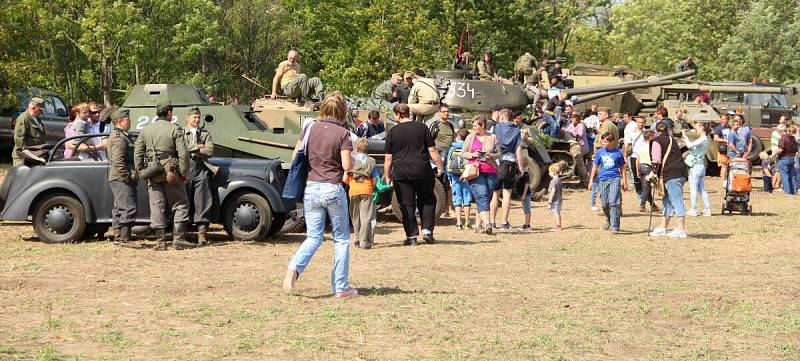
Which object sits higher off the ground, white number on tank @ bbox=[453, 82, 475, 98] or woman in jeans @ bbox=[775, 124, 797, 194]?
white number on tank @ bbox=[453, 82, 475, 98]

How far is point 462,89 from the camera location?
25125mm

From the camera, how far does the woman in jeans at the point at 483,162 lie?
15.7m

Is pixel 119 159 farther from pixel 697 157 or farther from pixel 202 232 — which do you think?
pixel 697 157

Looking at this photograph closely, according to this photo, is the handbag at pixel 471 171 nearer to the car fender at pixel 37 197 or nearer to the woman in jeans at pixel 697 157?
the woman in jeans at pixel 697 157

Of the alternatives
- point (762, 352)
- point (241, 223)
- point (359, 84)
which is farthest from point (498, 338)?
point (359, 84)

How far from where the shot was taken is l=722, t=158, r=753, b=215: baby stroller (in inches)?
765

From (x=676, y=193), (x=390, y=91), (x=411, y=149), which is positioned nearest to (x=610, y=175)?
(x=676, y=193)

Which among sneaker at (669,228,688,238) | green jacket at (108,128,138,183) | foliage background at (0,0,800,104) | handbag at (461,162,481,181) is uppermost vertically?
foliage background at (0,0,800,104)

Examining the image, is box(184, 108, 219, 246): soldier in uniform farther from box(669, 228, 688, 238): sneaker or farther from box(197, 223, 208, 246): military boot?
box(669, 228, 688, 238): sneaker

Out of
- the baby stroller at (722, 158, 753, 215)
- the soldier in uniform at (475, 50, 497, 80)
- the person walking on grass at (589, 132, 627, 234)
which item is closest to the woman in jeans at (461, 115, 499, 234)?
the person walking on grass at (589, 132, 627, 234)

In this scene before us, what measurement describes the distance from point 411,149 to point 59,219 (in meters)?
4.17

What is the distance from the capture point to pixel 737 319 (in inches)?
391

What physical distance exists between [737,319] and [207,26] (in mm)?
26416

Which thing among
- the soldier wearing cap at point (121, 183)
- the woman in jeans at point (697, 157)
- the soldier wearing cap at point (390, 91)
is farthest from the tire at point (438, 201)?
the soldier wearing cap at point (390, 91)
